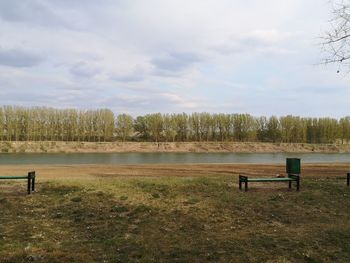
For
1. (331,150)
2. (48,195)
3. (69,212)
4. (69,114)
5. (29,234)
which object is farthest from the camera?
(69,114)

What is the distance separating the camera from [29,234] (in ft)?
30.8

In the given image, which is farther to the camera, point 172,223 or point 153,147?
point 153,147

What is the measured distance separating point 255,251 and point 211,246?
0.90 m

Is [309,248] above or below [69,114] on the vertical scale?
below

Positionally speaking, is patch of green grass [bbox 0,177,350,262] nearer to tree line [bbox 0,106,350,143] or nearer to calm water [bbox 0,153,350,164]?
calm water [bbox 0,153,350,164]

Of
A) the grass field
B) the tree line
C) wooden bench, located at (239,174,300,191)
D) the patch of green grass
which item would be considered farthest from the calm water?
the tree line

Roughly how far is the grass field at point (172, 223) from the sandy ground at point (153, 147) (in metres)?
80.6

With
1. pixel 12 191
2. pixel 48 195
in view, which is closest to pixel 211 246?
pixel 48 195

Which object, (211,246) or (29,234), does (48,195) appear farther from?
(211,246)

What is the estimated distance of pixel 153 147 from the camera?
104 meters

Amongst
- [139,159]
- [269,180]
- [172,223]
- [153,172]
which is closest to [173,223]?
[172,223]

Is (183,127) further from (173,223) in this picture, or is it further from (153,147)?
(173,223)

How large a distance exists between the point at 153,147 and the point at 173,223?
9326 cm

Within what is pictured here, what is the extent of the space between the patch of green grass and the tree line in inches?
4173
